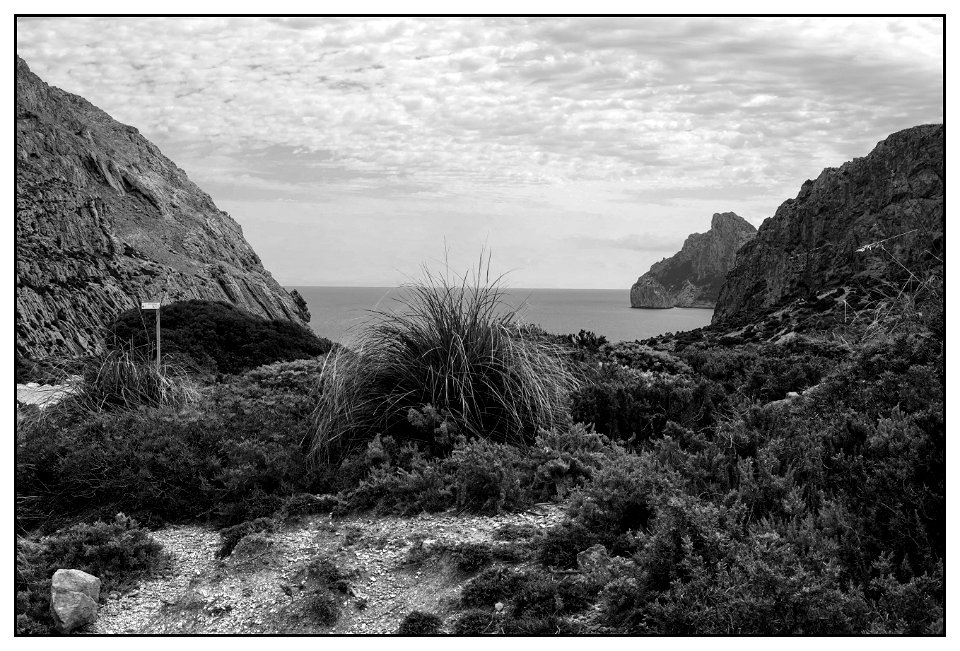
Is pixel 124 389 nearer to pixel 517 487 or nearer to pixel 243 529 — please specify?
pixel 243 529

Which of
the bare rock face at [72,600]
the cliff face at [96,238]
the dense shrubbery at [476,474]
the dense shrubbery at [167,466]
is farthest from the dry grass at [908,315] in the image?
the cliff face at [96,238]

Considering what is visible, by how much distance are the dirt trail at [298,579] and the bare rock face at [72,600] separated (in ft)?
0.29

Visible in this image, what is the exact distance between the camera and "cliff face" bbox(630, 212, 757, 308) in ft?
155

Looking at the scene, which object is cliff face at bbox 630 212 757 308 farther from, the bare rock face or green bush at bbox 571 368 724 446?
the bare rock face

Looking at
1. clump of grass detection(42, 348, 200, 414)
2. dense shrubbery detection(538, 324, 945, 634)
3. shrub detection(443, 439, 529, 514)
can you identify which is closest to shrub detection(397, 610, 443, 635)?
dense shrubbery detection(538, 324, 945, 634)

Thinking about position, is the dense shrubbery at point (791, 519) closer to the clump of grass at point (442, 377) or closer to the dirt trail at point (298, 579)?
the dirt trail at point (298, 579)

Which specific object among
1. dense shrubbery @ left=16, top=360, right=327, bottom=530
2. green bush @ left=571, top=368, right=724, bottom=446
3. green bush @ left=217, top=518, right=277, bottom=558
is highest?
green bush @ left=571, top=368, right=724, bottom=446

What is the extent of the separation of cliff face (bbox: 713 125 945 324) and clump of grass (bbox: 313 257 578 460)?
1193 cm

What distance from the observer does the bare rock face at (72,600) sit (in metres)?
4.24

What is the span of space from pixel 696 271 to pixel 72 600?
50.5 m

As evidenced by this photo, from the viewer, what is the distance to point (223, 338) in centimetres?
1989

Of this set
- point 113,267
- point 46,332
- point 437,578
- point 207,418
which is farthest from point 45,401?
point 113,267

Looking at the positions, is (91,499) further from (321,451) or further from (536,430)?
(536,430)

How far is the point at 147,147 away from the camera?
3991 centimetres
